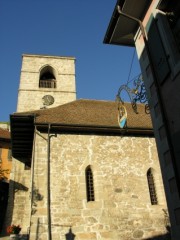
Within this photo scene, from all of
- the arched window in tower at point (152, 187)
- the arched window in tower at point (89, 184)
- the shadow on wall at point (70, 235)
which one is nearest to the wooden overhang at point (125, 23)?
the arched window in tower at point (89, 184)

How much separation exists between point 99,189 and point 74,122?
344cm

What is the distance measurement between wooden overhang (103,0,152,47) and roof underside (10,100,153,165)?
5816 mm

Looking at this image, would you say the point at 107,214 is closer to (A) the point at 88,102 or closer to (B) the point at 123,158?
(B) the point at 123,158

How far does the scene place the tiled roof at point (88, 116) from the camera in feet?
44.5

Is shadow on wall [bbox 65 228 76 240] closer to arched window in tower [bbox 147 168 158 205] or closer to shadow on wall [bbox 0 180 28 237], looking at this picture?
arched window in tower [bbox 147 168 158 205]

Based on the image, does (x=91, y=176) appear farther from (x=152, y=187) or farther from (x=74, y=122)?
(x=152, y=187)

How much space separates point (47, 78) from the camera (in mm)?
27266

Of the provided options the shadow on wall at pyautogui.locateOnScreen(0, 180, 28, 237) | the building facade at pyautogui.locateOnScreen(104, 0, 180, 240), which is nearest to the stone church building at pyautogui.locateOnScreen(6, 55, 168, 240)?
the shadow on wall at pyautogui.locateOnScreen(0, 180, 28, 237)

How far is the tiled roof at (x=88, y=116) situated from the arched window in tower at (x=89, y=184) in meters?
2.20

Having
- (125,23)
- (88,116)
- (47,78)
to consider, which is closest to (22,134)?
(88,116)

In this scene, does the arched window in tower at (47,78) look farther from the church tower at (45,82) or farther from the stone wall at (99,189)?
the stone wall at (99,189)

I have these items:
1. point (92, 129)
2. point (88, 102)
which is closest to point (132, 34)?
point (92, 129)

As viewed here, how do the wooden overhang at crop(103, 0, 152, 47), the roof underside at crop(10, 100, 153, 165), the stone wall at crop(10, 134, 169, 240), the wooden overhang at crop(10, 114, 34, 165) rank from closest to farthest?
the wooden overhang at crop(103, 0, 152, 47) → the stone wall at crop(10, 134, 169, 240) → the roof underside at crop(10, 100, 153, 165) → the wooden overhang at crop(10, 114, 34, 165)

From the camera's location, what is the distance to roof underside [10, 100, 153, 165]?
523 inches
